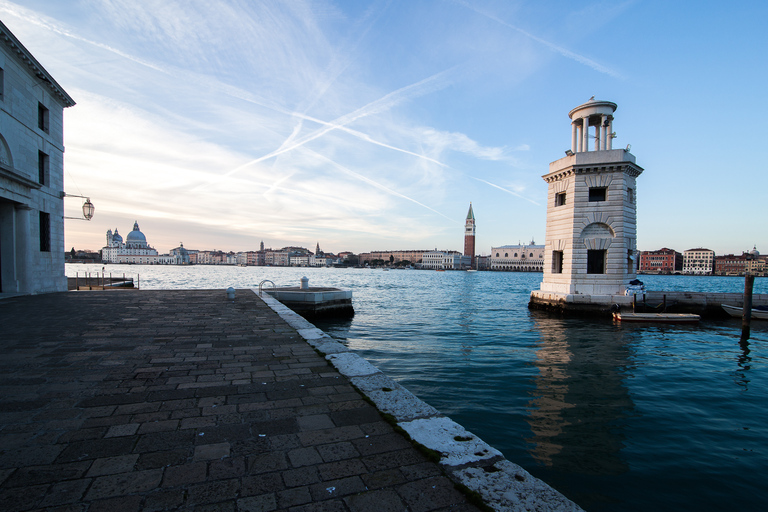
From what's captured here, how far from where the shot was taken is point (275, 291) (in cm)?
1777

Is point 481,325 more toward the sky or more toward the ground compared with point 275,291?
more toward the ground

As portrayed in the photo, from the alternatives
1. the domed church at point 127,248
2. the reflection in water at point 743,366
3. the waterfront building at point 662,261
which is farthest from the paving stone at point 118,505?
the domed church at point 127,248

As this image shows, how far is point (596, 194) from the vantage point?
66.6 ft

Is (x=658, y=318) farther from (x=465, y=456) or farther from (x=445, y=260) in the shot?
(x=445, y=260)

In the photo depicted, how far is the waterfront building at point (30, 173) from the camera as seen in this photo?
42.3ft

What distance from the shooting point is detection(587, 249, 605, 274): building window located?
66.1 feet

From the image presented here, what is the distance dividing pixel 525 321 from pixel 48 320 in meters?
17.7

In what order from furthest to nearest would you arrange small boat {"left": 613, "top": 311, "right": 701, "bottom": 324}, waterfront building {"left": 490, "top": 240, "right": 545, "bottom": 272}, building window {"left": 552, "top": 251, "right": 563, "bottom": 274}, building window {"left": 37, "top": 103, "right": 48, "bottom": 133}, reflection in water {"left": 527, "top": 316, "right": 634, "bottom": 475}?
waterfront building {"left": 490, "top": 240, "right": 545, "bottom": 272}, building window {"left": 552, "top": 251, "right": 563, "bottom": 274}, small boat {"left": 613, "top": 311, "right": 701, "bottom": 324}, building window {"left": 37, "top": 103, "right": 48, "bottom": 133}, reflection in water {"left": 527, "top": 316, "right": 634, "bottom": 475}

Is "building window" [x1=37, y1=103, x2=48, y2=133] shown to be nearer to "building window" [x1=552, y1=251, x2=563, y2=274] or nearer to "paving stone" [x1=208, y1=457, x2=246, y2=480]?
"paving stone" [x1=208, y1=457, x2=246, y2=480]

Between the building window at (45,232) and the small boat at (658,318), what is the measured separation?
25.9 metres

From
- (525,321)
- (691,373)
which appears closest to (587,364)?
(691,373)

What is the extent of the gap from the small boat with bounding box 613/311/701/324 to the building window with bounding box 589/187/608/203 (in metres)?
6.11

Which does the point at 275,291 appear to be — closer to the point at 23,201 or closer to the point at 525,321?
the point at 23,201

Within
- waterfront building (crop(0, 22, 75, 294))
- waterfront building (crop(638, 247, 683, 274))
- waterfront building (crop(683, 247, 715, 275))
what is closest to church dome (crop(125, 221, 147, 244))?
waterfront building (crop(0, 22, 75, 294))
